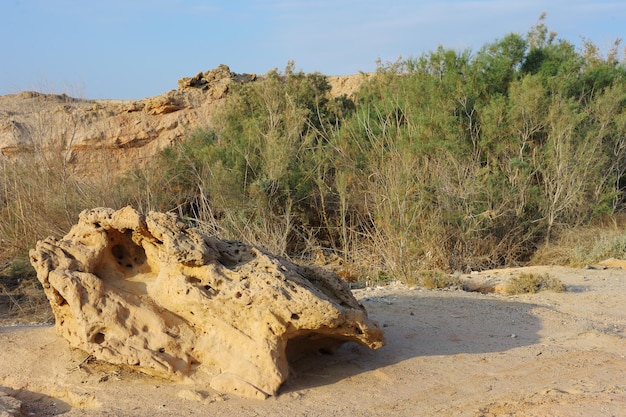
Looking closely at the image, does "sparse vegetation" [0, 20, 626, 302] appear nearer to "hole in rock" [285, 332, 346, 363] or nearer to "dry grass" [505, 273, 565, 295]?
"dry grass" [505, 273, 565, 295]

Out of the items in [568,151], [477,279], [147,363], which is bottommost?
[477,279]

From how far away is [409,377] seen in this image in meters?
5.12

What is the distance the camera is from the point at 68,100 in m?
18.0

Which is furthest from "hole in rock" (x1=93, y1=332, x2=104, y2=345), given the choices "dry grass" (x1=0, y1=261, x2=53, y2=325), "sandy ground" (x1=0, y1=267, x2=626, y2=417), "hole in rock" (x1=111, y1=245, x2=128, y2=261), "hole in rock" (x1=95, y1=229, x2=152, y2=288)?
"dry grass" (x1=0, y1=261, x2=53, y2=325)

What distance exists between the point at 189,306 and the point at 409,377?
1.72m

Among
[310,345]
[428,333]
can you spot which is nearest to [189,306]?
[310,345]

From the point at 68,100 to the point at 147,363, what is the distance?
14622 millimetres

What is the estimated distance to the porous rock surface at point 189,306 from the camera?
189 inches

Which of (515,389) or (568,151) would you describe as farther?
(568,151)

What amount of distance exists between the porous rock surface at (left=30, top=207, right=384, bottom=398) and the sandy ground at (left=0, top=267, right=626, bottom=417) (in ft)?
0.59

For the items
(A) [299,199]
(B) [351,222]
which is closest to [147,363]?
(B) [351,222]

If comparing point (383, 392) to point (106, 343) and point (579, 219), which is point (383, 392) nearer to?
point (106, 343)

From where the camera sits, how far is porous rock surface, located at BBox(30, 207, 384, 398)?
4789 millimetres

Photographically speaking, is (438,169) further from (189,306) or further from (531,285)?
(189,306)
